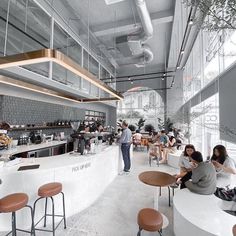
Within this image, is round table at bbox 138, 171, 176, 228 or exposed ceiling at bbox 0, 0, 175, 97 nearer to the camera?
round table at bbox 138, 171, 176, 228

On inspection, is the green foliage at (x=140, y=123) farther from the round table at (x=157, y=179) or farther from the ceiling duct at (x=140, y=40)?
the round table at (x=157, y=179)

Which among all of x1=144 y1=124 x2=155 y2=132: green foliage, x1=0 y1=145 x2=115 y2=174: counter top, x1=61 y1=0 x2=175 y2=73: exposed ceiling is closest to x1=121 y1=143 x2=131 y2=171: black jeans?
x1=0 y1=145 x2=115 y2=174: counter top

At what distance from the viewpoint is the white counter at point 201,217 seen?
5.48ft

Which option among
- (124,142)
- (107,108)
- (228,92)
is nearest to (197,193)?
(228,92)

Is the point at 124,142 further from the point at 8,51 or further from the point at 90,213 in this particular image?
the point at 8,51

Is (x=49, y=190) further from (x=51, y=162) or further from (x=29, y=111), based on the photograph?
(x=29, y=111)

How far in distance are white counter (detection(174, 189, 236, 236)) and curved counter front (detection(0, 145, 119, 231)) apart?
1.65 meters

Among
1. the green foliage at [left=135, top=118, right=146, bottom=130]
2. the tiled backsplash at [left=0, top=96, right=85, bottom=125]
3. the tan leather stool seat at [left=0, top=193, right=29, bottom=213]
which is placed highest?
the tiled backsplash at [left=0, top=96, right=85, bottom=125]

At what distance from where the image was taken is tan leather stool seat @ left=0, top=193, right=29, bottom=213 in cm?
179

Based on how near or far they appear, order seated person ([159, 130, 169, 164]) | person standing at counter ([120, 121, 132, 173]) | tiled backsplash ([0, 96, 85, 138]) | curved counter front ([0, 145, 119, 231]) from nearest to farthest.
Answer: curved counter front ([0, 145, 119, 231]) < tiled backsplash ([0, 96, 85, 138]) < person standing at counter ([120, 121, 132, 173]) < seated person ([159, 130, 169, 164])

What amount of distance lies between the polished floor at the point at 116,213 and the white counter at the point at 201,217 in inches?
24.1

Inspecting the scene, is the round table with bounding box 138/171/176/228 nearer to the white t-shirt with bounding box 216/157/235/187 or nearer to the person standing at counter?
the white t-shirt with bounding box 216/157/235/187

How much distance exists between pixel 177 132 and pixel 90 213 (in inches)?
267

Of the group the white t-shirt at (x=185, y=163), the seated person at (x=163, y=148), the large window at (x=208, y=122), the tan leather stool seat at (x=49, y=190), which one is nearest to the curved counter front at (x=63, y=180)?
the tan leather stool seat at (x=49, y=190)
